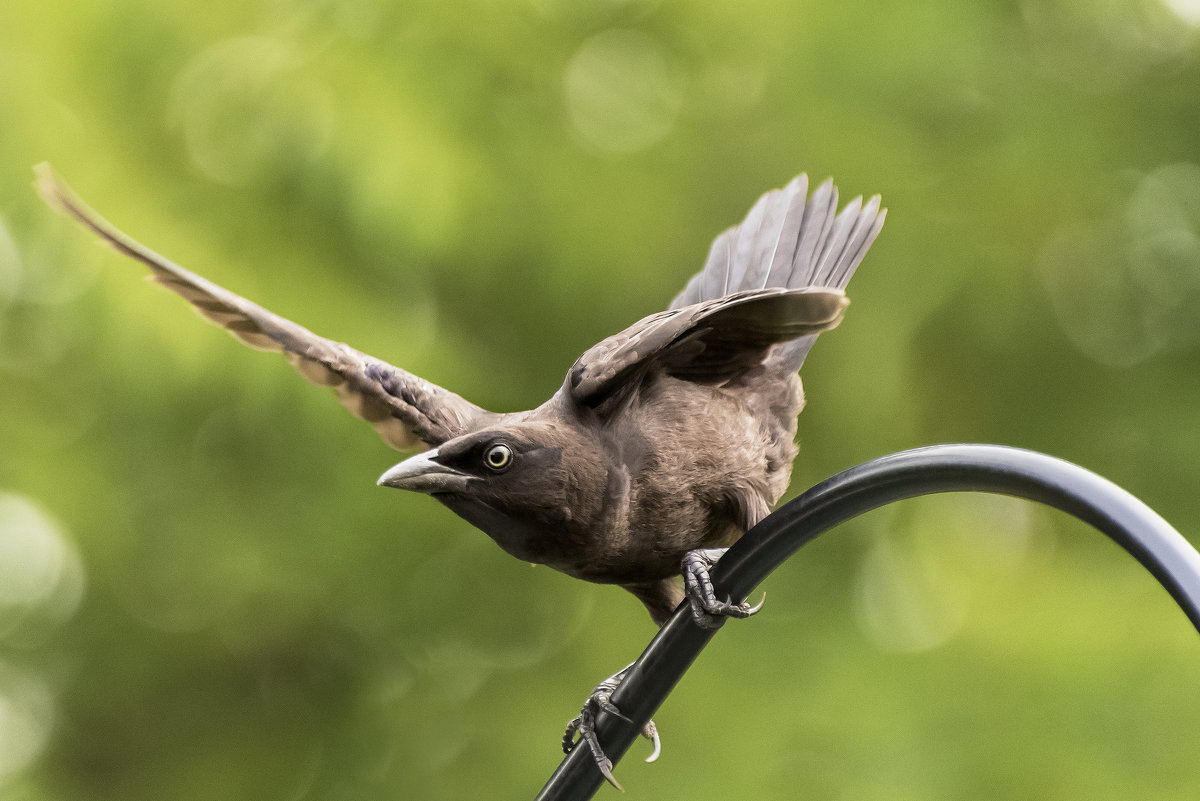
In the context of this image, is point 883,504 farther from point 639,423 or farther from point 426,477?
point 426,477

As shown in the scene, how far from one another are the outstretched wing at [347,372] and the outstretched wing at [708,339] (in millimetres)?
431

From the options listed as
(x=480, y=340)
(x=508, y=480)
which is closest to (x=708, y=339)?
(x=508, y=480)

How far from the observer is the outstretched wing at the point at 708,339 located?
2121mm

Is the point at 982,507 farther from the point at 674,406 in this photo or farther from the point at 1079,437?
the point at 674,406

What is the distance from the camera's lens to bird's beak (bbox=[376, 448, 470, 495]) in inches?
82.0

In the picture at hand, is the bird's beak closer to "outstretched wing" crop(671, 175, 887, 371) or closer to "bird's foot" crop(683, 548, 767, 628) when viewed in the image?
"bird's foot" crop(683, 548, 767, 628)

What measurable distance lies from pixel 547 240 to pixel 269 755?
222cm

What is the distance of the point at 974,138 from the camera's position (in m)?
4.58

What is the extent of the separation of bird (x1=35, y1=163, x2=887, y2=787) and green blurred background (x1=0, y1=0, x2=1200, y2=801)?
1.57 m

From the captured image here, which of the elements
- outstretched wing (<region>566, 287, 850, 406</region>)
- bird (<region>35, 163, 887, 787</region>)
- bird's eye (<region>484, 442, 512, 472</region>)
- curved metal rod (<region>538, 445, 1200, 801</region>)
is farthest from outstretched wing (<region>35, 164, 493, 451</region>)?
curved metal rod (<region>538, 445, 1200, 801</region>)

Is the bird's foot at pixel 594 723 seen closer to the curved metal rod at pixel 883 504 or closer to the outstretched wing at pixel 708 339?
the curved metal rod at pixel 883 504

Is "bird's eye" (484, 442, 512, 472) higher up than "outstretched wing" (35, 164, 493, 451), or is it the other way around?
"outstretched wing" (35, 164, 493, 451)

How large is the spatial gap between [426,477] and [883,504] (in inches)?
30.5

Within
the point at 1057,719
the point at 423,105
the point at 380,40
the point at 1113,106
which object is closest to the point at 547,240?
the point at 423,105
